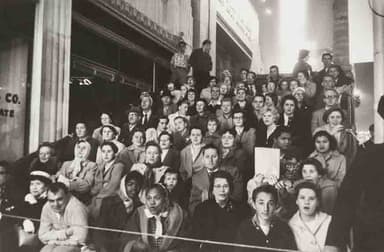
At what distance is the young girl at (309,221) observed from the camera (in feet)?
7.03

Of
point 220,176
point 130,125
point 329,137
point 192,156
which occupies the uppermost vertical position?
point 130,125

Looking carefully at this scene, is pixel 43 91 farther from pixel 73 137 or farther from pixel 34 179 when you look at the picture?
pixel 34 179

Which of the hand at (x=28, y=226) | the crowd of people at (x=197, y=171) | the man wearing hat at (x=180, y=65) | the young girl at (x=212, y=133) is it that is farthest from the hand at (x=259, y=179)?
the hand at (x=28, y=226)

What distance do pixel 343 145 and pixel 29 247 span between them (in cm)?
228

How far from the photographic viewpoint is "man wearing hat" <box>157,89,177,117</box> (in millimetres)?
3289

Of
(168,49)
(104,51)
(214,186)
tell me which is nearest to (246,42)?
(168,49)

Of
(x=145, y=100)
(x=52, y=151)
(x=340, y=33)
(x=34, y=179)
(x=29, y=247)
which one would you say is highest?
(x=340, y=33)

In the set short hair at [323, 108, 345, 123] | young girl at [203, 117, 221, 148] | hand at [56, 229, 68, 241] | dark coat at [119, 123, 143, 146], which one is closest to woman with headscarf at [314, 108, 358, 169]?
short hair at [323, 108, 345, 123]

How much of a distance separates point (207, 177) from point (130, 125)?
0.93m

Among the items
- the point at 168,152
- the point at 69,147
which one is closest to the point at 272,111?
the point at 168,152

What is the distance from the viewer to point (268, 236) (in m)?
2.30

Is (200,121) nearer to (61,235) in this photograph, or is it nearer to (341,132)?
(341,132)

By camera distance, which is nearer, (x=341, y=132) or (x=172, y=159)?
(x=341, y=132)

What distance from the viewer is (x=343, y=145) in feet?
7.45
